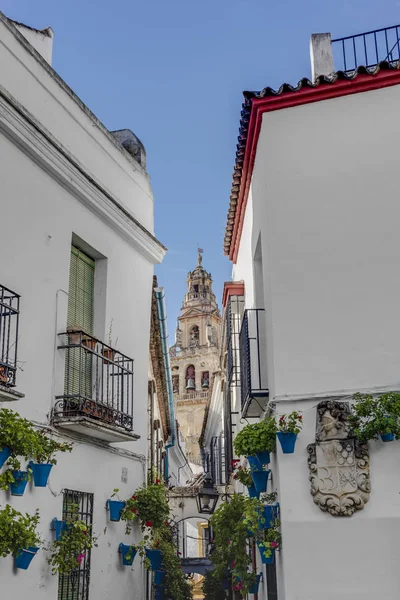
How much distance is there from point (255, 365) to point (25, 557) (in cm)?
373

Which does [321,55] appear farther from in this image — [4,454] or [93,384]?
[4,454]

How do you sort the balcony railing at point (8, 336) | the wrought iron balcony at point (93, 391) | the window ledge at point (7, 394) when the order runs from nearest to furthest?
the window ledge at point (7, 394) → the balcony railing at point (8, 336) → the wrought iron balcony at point (93, 391)

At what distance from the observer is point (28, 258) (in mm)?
8438

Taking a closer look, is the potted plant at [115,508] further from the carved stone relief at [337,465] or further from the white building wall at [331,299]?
the carved stone relief at [337,465]

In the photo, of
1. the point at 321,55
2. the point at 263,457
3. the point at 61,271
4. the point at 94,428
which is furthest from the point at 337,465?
the point at 321,55

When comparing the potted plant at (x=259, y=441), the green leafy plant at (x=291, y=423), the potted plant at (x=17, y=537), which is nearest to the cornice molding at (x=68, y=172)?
the potted plant at (x=259, y=441)

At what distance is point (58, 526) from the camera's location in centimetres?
812

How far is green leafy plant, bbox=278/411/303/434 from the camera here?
7387 millimetres

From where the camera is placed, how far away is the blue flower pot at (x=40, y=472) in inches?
300

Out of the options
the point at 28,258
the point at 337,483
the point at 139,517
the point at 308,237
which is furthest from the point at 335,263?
the point at 139,517

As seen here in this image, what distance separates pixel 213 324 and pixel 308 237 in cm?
4877

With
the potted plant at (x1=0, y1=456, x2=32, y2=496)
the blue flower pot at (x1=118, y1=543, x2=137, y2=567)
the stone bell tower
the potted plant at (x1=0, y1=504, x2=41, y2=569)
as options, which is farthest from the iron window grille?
the stone bell tower

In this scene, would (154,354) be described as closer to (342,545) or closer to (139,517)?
(139,517)

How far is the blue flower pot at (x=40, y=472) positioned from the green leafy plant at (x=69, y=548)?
0.79 meters
